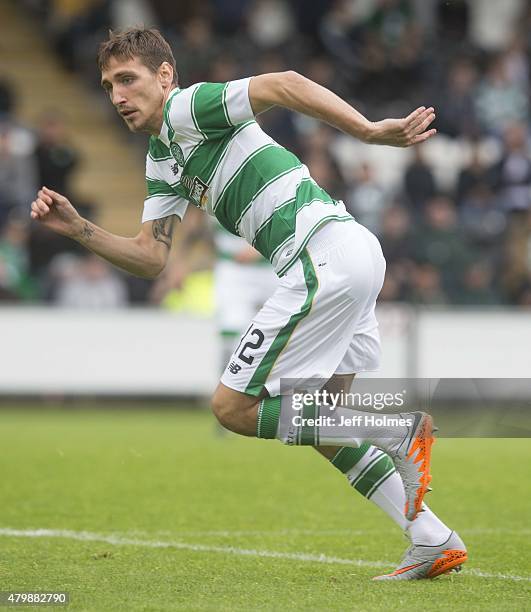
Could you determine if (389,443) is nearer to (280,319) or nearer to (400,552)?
(280,319)

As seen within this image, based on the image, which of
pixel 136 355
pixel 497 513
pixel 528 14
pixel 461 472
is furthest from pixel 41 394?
pixel 528 14

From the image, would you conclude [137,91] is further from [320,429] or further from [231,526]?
[231,526]

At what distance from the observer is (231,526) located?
23.5ft

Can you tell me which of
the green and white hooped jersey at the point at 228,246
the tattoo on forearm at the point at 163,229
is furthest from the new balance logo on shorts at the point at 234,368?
the green and white hooped jersey at the point at 228,246

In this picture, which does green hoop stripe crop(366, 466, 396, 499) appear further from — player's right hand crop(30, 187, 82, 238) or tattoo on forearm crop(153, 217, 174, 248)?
player's right hand crop(30, 187, 82, 238)

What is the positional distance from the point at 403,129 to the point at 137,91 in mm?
1260

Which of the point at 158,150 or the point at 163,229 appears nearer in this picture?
the point at 158,150

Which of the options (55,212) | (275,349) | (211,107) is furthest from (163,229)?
(275,349)

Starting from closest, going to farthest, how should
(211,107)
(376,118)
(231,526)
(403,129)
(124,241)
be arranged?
(403,129) → (211,107) → (124,241) → (231,526) → (376,118)

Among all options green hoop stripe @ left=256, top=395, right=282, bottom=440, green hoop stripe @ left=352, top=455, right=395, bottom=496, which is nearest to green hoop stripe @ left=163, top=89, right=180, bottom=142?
green hoop stripe @ left=256, top=395, right=282, bottom=440

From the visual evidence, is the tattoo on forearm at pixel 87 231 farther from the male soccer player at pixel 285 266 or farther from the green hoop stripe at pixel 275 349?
the green hoop stripe at pixel 275 349

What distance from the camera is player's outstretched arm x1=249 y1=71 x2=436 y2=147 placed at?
16.5 feet

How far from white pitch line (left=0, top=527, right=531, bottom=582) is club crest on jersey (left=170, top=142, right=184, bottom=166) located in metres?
1.89

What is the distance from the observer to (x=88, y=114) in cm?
2105
